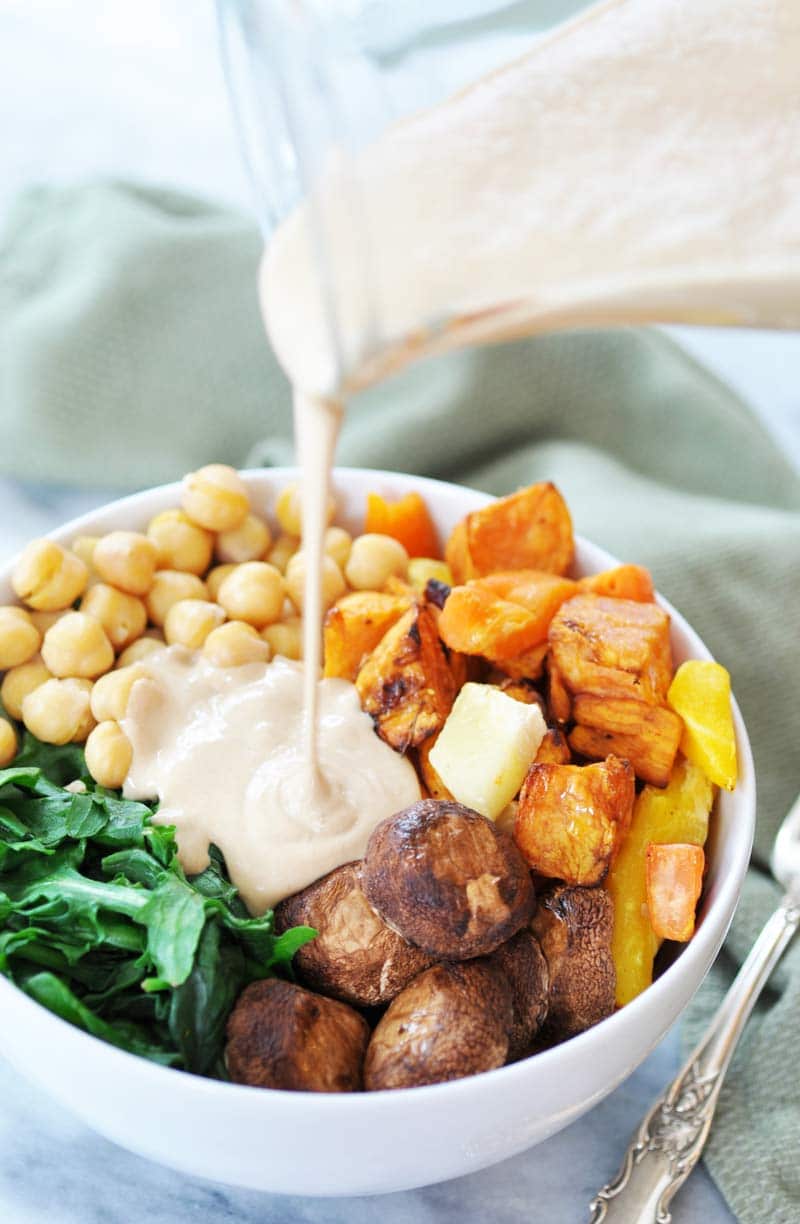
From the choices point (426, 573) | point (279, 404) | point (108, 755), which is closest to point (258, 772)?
point (108, 755)

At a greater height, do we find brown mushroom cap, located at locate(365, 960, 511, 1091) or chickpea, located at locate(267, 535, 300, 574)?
chickpea, located at locate(267, 535, 300, 574)

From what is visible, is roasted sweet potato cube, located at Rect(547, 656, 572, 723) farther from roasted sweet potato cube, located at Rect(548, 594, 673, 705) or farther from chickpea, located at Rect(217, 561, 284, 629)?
chickpea, located at Rect(217, 561, 284, 629)

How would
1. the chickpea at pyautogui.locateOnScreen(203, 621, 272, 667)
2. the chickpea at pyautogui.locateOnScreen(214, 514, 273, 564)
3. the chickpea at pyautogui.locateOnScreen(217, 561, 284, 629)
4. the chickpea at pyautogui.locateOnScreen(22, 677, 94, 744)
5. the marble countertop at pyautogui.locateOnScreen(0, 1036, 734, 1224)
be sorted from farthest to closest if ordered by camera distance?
the chickpea at pyautogui.locateOnScreen(214, 514, 273, 564) < the chickpea at pyautogui.locateOnScreen(217, 561, 284, 629) < the chickpea at pyautogui.locateOnScreen(203, 621, 272, 667) < the chickpea at pyautogui.locateOnScreen(22, 677, 94, 744) < the marble countertop at pyautogui.locateOnScreen(0, 1036, 734, 1224)

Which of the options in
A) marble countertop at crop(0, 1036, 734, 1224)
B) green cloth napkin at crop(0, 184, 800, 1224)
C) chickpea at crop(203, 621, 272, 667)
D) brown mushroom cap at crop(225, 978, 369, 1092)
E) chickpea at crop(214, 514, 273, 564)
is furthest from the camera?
green cloth napkin at crop(0, 184, 800, 1224)

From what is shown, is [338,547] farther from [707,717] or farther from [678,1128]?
[678,1128]

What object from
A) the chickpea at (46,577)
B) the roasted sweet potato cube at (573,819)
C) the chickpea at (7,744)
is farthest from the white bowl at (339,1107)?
the chickpea at (46,577)

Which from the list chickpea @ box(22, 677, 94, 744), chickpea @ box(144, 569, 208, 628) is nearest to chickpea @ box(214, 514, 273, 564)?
chickpea @ box(144, 569, 208, 628)

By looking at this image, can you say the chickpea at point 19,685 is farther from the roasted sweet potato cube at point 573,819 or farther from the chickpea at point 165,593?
the roasted sweet potato cube at point 573,819
